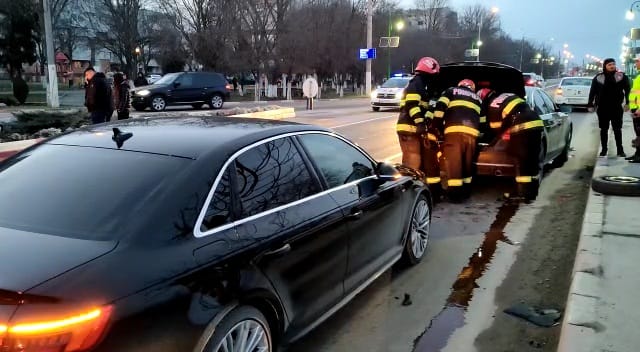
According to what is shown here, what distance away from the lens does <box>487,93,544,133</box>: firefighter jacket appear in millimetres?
7352

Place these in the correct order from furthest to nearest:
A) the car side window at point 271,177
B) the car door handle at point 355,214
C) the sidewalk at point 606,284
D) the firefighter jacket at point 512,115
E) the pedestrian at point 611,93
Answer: the pedestrian at point 611,93, the firefighter jacket at point 512,115, the car door handle at point 355,214, the sidewalk at point 606,284, the car side window at point 271,177

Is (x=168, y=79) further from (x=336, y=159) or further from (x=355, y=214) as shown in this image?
(x=355, y=214)

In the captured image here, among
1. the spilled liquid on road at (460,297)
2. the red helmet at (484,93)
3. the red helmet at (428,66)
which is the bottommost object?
the spilled liquid on road at (460,297)

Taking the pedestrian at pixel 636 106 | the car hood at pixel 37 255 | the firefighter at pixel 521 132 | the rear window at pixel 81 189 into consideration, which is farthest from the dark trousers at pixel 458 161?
the car hood at pixel 37 255

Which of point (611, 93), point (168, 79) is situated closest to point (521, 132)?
point (611, 93)

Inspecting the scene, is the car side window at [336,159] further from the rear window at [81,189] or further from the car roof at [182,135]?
the rear window at [81,189]

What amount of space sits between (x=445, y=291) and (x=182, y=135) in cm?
255

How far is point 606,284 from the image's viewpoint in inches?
171

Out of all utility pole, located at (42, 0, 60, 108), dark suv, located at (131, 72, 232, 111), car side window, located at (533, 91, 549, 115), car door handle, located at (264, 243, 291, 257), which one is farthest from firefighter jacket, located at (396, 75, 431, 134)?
utility pole, located at (42, 0, 60, 108)

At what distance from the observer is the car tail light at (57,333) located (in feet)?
6.65

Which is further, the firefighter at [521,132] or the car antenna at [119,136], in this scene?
the firefighter at [521,132]

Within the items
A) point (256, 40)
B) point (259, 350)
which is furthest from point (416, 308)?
point (256, 40)

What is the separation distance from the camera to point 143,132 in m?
3.41

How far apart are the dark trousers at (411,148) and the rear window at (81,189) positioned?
5.08 m
